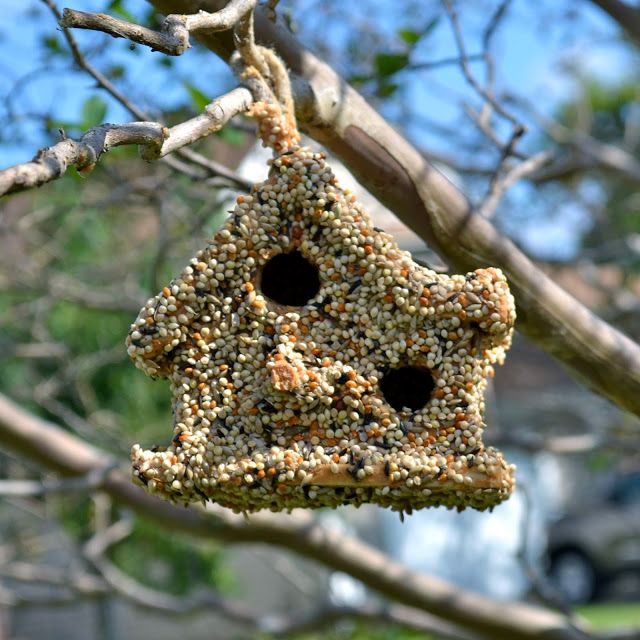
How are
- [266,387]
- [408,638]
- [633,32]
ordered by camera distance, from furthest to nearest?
[408,638] → [633,32] → [266,387]

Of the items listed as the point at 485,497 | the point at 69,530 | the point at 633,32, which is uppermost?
the point at 69,530

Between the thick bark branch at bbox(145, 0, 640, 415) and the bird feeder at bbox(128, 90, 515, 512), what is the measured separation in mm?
301

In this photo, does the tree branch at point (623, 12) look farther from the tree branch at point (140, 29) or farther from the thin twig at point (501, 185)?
the tree branch at point (140, 29)

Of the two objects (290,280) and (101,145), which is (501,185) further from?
(101,145)

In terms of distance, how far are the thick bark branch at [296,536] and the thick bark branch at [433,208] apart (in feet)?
6.59

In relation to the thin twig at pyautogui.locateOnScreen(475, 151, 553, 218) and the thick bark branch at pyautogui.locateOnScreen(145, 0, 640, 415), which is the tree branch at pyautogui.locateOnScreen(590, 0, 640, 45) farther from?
the thick bark branch at pyautogui.locateOnScreen(145, 0, 640, 415)

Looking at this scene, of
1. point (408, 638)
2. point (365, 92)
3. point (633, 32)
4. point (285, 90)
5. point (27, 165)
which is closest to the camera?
point (27, 165)

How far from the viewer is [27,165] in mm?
1358

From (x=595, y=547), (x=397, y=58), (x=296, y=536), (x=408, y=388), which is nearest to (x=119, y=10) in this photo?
(x=397, y=58)

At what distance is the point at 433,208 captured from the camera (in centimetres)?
231

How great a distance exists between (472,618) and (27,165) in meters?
3.53

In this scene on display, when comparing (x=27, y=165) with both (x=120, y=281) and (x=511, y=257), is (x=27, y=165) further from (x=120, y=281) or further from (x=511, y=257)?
(x=120, y=281)

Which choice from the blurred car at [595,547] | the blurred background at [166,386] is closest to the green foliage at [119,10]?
the blurred background at [166,386]

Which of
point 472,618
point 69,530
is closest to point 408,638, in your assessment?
point 69,530
